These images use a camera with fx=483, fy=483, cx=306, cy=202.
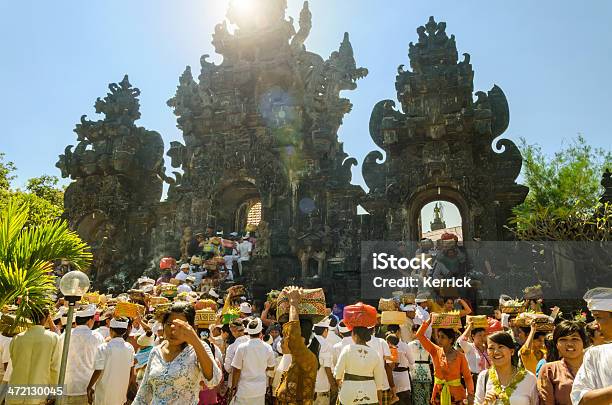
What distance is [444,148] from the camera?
16.8m

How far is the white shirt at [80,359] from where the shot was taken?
572 cm

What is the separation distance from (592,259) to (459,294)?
392cm

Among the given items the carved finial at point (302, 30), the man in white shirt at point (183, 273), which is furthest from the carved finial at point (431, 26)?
the man in white shirt at point (183, 273)

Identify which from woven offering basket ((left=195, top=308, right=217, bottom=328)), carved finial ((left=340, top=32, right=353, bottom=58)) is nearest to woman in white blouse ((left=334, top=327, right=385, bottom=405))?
woven offering basket ((left=195, top=308, right=217, bottom=328))

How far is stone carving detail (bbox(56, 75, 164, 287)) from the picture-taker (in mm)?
20906

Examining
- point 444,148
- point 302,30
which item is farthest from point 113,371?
point 302,30

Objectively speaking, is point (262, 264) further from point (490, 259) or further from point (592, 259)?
point (592, 259)

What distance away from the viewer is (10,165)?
3097 cm

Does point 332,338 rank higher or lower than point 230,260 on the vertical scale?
lower

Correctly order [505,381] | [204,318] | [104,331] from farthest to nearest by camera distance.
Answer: [104,331]
[204,318]
[505,381]

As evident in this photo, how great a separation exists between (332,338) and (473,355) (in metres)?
1.89

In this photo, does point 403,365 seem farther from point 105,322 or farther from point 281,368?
point 105,322

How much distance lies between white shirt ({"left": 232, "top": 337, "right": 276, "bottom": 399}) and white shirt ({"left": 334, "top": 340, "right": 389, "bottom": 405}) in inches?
42.5

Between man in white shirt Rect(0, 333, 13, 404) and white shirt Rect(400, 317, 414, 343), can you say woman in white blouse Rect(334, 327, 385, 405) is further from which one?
man in white shirt Rect(0, 333, 13, 404)
